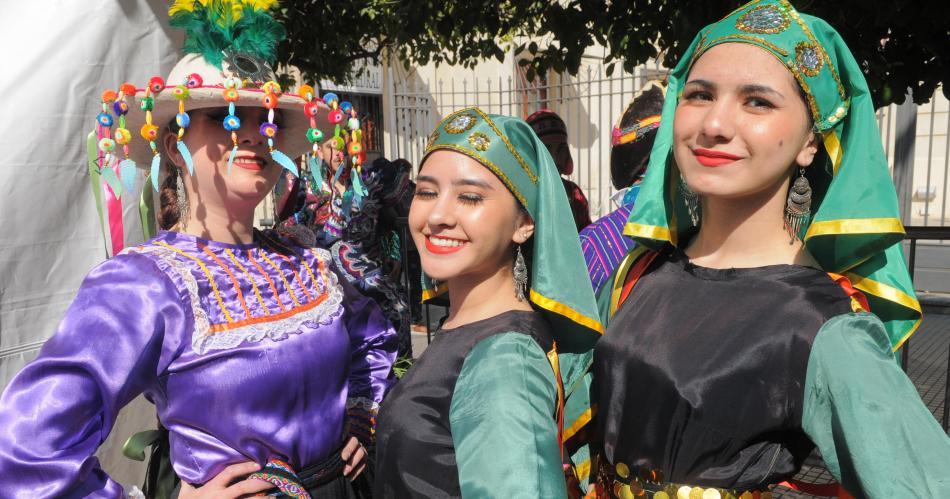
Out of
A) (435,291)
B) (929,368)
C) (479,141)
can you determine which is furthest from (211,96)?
(929,368)

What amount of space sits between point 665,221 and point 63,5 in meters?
2.15

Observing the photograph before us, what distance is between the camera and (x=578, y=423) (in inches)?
71.8

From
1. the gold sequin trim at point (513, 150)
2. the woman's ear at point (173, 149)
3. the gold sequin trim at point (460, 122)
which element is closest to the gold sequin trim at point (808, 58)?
the gold sequin trim at point (513, 150)

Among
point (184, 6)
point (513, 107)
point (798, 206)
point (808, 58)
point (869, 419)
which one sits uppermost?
point (513, 107)

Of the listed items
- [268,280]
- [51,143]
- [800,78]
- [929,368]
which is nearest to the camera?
[800,78]

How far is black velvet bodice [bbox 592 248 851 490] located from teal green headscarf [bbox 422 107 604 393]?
0.47 feet

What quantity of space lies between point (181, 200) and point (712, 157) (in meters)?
1.50

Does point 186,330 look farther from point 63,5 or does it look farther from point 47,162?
point 63,5

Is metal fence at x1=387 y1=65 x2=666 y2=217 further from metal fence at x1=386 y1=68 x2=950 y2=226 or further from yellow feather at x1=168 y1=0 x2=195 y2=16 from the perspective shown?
yellow feather at x1=168 y1=0 x2=195 y2=16

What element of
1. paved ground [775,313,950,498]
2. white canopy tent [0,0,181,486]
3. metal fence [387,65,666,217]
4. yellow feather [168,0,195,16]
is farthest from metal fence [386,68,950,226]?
yellow feather [168,0,195,16]

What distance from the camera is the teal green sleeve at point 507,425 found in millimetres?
1369

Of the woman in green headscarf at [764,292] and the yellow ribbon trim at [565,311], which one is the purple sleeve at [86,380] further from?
the woman in green headscarf at [764,292]

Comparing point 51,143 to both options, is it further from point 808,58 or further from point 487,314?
point 808,58

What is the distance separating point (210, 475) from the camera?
1.75 metres
